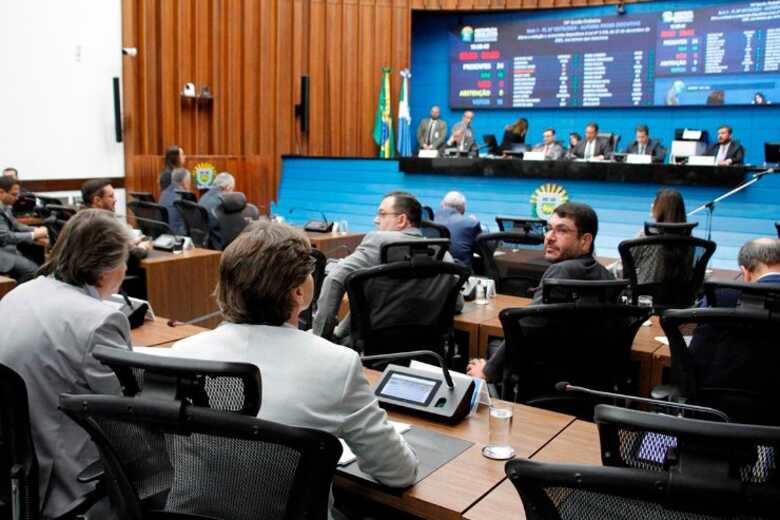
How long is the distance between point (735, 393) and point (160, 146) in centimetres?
946

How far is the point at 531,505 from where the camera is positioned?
1171mm

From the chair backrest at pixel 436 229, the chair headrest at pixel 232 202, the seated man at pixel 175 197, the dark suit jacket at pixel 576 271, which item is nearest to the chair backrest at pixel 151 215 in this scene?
the seated man at pixel 175 197

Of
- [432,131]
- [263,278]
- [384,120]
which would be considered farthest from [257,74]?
[263,278]

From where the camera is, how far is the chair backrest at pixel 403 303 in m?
3.15

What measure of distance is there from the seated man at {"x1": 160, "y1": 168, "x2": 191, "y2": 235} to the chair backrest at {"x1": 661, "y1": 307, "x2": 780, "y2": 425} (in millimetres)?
5820

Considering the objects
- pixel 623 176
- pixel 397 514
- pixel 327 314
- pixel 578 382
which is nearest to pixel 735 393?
pixel 578 382

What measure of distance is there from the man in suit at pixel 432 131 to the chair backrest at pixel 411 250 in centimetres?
802

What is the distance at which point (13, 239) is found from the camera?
582cm

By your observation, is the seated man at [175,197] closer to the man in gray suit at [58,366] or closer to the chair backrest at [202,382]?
the man in gray suit at [58,366]

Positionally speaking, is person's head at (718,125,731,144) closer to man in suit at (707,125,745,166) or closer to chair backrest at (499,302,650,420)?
man in suit at (707,125,745,166)

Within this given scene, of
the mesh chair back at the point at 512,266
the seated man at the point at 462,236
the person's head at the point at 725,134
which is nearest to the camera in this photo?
the mesh chair back at the point at 512,266

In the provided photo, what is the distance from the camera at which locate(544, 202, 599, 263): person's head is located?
3.29 m

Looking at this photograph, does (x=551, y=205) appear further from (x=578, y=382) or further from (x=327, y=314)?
(x=578, y=382)

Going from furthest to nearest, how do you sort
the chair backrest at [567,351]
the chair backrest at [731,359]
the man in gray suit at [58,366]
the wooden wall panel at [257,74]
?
the wooden wall panel at [257,74]
the chair backrest at [567,351]
the chair backrest at [731,359]
the man in gray suit at [58,366]
